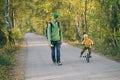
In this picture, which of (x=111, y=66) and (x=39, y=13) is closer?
(x=111, y=66)

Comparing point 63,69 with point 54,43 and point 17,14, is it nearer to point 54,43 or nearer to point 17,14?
point 54,43

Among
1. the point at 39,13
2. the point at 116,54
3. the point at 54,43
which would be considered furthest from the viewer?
the point at 39,13

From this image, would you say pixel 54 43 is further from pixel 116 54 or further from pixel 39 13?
pixel 39 13

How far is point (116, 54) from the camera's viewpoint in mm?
17781

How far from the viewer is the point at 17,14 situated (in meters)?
37.9

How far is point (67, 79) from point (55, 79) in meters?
0.39

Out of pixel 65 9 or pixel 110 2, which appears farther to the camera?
pixel 65 9

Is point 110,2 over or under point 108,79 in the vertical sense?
over

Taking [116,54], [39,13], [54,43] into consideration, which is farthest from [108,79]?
[39,13]

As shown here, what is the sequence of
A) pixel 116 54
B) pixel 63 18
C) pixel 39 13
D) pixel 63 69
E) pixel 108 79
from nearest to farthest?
pixel 108 79, pixel 63 69, pixel 116 54, pixel 63 18, pixel 39 13

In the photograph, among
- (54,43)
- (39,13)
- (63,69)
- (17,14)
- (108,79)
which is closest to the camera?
(108,79)

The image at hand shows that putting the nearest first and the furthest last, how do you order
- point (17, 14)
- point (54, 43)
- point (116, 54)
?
point (54, 43), point (116, 54), point (17, 14)

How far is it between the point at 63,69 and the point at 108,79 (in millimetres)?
2967

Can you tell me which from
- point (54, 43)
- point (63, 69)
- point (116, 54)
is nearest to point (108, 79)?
point (63, 69)
